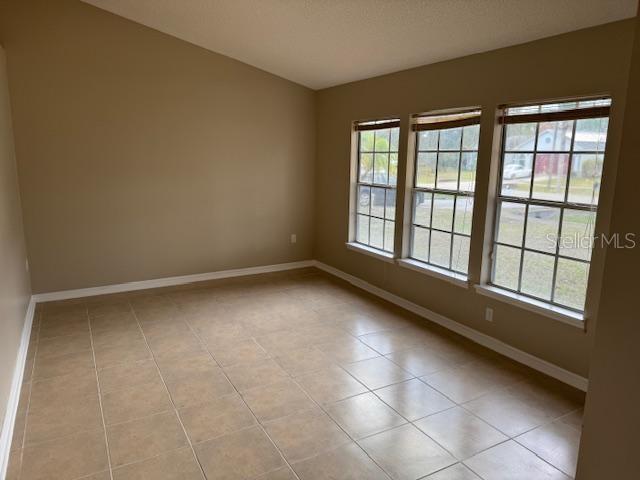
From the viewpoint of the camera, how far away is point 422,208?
443 centimetres

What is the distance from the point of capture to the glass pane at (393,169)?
472 cm

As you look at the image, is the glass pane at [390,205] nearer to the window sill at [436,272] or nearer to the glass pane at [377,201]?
the glass pane at [377,201]

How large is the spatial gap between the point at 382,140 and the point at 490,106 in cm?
152

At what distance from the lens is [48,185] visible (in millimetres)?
4520

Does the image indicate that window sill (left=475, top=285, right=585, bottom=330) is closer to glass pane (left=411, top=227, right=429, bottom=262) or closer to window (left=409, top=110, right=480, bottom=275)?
window (left=409, top=110, right=480, bottom=275)

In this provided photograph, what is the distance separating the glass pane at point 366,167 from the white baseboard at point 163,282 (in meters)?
1.60

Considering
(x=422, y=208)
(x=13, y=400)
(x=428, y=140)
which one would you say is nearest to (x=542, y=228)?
(x=422, y=208)

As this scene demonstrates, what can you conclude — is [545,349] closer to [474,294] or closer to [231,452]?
[474,294]

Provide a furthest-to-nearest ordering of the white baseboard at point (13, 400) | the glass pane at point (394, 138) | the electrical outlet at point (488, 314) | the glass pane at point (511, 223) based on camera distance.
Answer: the glass pane at point (394, 138)
the electrical outlet at point (488, 314)
the glass pane at point (511, 223)
the white baseboard at point (13, 400)

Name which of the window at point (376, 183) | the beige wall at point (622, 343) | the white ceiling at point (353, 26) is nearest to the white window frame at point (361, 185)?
the window at point (376, 183)

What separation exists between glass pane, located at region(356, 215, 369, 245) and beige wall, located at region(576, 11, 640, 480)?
12.5 ft

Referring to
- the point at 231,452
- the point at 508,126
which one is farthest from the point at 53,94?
the point at 508,126

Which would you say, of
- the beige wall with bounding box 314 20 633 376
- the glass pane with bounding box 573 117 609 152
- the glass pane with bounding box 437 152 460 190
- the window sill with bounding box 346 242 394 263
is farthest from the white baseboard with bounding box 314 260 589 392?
the glass pane with bounding box 573 117 609 152

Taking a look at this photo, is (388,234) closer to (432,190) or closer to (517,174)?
(432,190)
